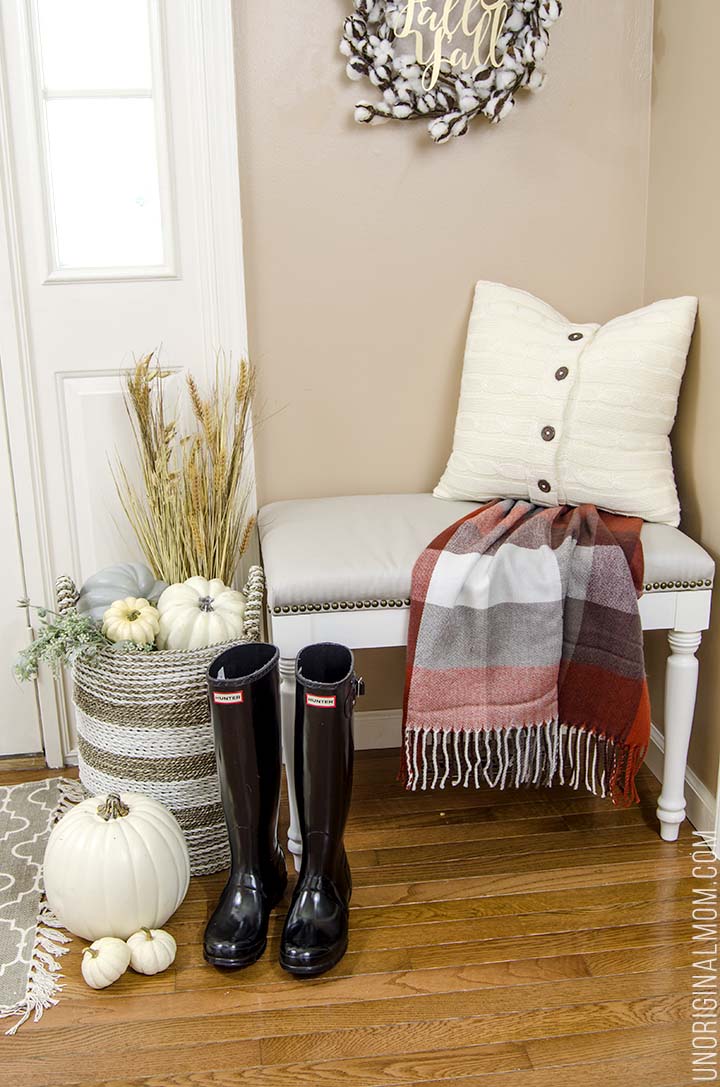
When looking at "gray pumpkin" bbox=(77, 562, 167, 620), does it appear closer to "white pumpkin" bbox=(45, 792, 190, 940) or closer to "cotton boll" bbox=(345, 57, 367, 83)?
"white pumpkin" bbox=(45, 792, 190, 940)

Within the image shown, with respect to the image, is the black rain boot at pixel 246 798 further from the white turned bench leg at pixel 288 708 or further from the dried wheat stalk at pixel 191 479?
the dried wheat stalk at pixel 191 479

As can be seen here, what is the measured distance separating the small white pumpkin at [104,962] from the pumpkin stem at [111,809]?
20cm

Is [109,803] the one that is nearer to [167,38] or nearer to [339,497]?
[339,497]

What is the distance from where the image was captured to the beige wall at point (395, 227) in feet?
7.36

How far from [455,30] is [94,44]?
2.55ft

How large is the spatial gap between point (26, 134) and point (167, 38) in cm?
36

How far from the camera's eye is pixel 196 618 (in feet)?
6.44

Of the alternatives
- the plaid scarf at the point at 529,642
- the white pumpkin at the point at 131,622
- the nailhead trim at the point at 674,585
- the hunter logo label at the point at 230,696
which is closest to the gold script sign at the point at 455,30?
the plaid scarf at the point at 529,642

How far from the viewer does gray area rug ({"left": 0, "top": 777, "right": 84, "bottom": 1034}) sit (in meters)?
1.69

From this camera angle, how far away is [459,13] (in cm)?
219

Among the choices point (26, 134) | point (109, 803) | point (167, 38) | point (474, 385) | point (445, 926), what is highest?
point (167, 38)

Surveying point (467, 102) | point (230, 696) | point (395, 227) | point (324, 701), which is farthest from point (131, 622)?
point (467, 102)

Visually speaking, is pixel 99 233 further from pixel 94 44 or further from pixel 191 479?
pixel 191 479

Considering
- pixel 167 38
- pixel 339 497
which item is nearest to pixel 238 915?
pixel 339 497
